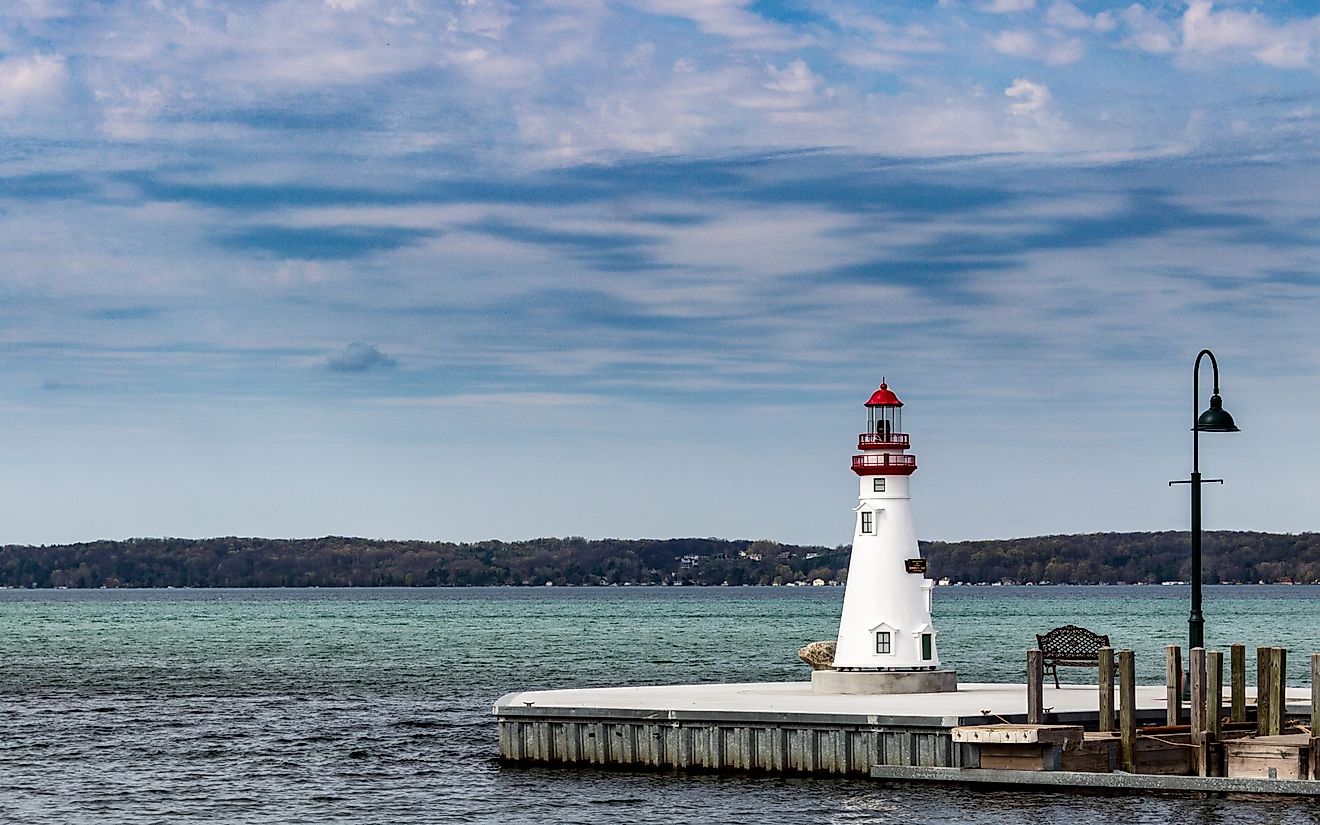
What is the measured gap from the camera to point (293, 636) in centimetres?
12206

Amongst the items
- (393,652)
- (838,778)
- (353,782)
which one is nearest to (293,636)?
(393,652)

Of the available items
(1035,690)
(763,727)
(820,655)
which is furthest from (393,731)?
(1035,690)

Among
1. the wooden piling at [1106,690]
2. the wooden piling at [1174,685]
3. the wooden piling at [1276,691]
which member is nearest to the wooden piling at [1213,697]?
the wooden piling at [1174,685]

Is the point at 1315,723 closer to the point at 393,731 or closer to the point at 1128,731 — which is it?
the point at 1128,731

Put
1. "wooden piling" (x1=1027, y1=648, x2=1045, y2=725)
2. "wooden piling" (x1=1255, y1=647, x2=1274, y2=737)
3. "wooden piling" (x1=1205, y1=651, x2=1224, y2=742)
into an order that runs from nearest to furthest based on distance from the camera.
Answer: "wooden piling" (x1=1027, y1=648, x2=1045, y2=725)
"wooden piling" (x1=1205, y1=651, x2=1224, y2=742)
"wooden piling" (x1=1255, y1=647, x2=1274, y2=737)

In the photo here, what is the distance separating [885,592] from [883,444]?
9.09 feet

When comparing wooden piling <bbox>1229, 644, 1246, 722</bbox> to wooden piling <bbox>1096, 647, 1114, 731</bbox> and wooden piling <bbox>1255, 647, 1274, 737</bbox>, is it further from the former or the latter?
wooden piling <bbox>1096, 647, 1114, 731</bbox>

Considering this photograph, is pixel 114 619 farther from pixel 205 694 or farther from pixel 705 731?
pixel 705 731

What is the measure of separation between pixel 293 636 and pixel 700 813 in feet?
314

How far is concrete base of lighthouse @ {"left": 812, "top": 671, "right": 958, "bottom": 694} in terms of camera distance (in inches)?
1396

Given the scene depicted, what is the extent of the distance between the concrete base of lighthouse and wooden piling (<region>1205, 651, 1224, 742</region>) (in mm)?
5735

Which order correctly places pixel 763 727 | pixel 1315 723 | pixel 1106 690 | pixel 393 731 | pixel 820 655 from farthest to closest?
pixel 393 731
pixel 820 655
pixel 763 727
pixel 1106 690
pixel 1315 723

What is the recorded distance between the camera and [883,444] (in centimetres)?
3634

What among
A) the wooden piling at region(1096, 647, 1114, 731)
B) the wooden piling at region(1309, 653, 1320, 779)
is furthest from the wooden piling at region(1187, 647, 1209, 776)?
the wooden piling at region(1309, 653, 1320, 779)
